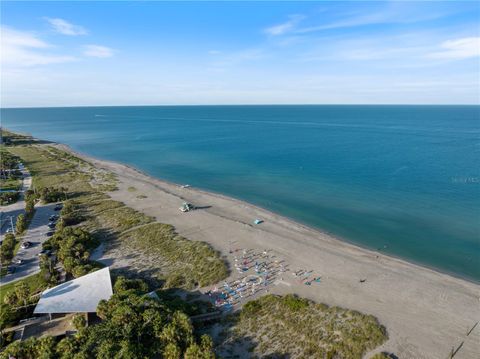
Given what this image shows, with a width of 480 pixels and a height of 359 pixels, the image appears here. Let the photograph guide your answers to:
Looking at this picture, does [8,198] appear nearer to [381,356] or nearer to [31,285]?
[31,285]

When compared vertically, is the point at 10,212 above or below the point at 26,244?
above

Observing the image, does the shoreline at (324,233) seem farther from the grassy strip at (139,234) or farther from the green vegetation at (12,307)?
the green vegetation at (12,307)

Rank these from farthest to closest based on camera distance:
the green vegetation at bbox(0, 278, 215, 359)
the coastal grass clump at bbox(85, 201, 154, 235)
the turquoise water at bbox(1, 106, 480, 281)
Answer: the coastal grass clump at bbox(85, 201, 154, 235), the turquoise water at bbox(1, 106, 480, 281), the green vegetation at bbox(0, 278, 215, 359)

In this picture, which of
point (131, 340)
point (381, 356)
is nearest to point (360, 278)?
point (381, 356)

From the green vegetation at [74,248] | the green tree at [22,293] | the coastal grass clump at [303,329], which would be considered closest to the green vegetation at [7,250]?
the green vegetation at [74,248]

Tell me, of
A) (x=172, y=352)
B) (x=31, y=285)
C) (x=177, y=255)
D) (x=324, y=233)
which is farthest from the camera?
(x=324, y=233)

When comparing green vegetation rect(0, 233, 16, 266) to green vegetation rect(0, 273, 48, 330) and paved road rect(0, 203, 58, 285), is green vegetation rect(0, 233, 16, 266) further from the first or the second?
green vegetation rect(0, 273, 48, 330)

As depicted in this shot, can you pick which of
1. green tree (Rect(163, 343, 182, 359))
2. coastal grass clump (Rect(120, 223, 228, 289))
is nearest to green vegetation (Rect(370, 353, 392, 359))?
green tree (Rect(163, 343, 182, 359))
